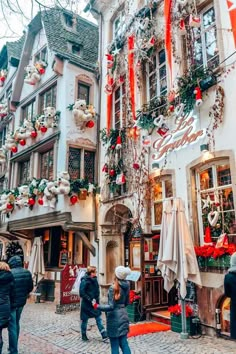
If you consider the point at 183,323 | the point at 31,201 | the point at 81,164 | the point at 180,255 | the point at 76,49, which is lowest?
the point at 183,323

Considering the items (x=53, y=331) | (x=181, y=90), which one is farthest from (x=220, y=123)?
(x=53, y=331)

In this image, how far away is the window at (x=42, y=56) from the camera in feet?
45.8

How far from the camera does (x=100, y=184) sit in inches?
449

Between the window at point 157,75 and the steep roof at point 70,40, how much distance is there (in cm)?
347

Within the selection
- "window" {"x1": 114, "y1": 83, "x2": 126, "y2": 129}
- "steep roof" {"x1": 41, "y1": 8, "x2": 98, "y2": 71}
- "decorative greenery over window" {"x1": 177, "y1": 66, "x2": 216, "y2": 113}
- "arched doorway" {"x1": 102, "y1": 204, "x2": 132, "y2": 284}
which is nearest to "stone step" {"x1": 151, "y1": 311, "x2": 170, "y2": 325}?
"arched doorway" {"x1": 102, "y1": 204, "x2": 132, "y2": 284}

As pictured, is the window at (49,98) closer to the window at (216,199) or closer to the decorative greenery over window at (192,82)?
the decorative greenery over window at (192,82)

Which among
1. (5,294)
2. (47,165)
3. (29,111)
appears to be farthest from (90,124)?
(5,294)

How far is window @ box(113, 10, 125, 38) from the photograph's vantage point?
12.0m

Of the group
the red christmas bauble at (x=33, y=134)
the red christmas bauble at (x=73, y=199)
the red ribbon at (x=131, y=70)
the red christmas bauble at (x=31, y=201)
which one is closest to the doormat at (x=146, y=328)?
the red christmas bauble at (x=73, y=199)

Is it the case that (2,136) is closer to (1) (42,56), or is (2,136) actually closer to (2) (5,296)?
(1) (42,56)

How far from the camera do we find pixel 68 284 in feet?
31.2

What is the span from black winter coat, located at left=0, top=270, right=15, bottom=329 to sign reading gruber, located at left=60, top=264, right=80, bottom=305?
4.29m

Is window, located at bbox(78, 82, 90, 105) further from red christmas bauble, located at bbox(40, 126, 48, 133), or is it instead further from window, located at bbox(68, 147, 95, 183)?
window, located at bbox(68, 147, 95, 183)

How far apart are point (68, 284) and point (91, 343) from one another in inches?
129
